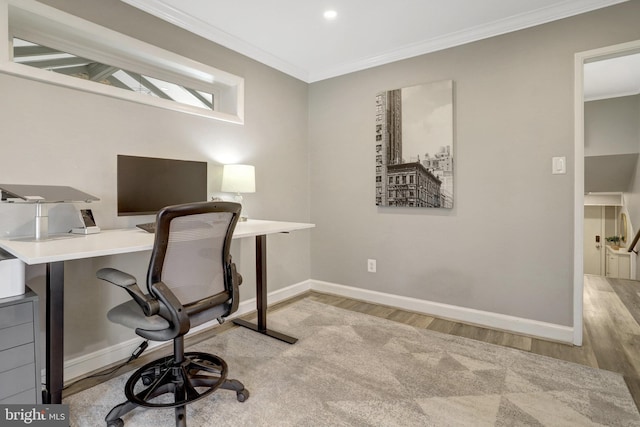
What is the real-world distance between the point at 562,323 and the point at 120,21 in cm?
370

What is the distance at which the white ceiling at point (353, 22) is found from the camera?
91.0 inches

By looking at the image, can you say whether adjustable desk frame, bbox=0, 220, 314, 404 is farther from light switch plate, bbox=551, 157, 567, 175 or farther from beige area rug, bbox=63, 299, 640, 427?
light switch plate, bbox=551, 157, 567, 175

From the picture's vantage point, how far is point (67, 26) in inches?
75.9

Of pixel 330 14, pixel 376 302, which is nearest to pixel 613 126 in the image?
pixel 376 302

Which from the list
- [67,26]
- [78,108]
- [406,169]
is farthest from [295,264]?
[67,26]

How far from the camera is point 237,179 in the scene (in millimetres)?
2664

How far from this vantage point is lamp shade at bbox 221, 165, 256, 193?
265cm

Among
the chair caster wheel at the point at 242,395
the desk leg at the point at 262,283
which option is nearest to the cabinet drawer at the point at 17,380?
the chair caster wheel at the point at 242,395

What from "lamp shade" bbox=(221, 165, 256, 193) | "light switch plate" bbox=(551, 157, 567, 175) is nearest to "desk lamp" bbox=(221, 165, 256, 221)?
"lamp shade" bbox=(221, 165, 256, 193)

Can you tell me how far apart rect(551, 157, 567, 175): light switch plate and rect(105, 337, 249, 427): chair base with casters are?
254cm

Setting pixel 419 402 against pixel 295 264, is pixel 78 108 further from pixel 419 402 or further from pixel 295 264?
pixel 419 402

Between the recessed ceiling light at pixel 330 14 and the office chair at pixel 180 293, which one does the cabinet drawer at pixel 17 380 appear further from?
the recessed ceiling light at pixel 330 14

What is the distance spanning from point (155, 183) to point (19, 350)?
119 centimetres
